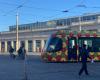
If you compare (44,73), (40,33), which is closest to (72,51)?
(44,73)

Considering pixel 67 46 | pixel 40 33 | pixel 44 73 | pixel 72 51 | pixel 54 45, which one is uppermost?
pixel 40 33

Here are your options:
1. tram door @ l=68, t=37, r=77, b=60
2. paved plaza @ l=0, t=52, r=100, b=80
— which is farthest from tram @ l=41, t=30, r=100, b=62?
paved plaza @ l=0, t=52, r=100, b=80

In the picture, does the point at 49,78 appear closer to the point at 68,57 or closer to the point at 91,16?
the point at 68,57

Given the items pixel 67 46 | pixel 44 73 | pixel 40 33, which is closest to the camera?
pixel 44 73

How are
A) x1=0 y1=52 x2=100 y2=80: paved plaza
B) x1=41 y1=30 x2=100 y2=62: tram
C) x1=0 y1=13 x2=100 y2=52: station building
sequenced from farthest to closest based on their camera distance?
x1=0 y1=13 x2=100 y2=52: station building < x1=41 y1=30 x2=100 y2=62: tram < x1=0 y1=52 x2=100 y2=80: paved plaza

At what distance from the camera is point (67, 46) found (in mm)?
35844

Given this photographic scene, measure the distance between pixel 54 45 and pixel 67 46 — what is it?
1224 mm

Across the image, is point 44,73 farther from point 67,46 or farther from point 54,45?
point 67,46

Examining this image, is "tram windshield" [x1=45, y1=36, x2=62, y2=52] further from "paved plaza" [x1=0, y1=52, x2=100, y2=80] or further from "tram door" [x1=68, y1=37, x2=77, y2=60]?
"paved plaza" [x1=0, y1=52, x2=100, y2=80]

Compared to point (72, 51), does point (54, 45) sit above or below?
above

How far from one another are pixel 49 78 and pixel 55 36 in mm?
16111

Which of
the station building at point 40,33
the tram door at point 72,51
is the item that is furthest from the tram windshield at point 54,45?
the station building at point 40,33

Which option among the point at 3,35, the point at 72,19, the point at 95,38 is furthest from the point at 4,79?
the point at 3,35

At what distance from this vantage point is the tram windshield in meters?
35.8
